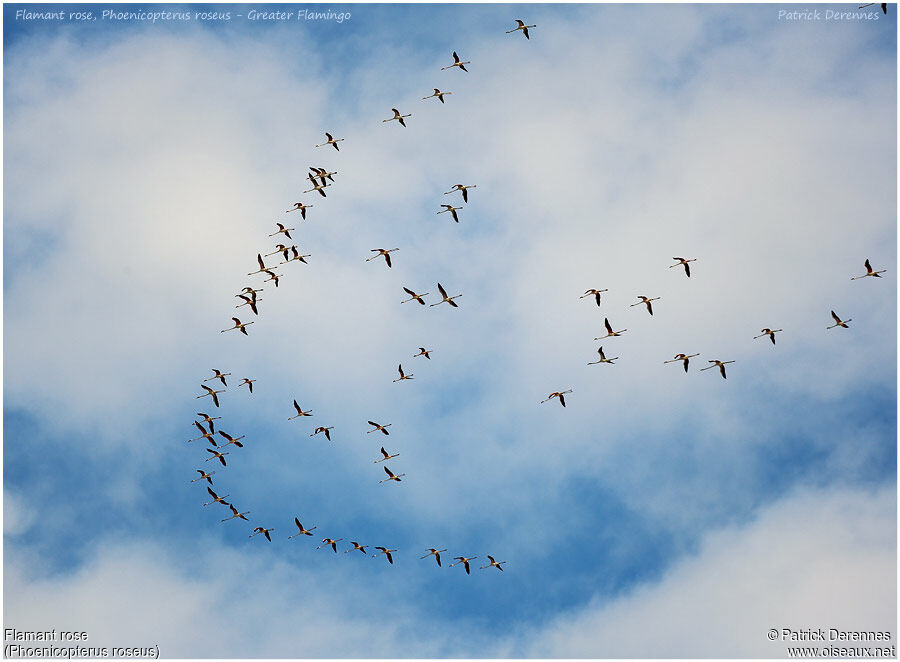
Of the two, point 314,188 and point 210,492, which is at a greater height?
point 314,188

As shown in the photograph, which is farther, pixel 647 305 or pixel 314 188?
pixel 314 188

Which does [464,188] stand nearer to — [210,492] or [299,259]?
[299,259]

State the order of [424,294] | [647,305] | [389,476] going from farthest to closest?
[389,476]
[424,294]
[647,305]

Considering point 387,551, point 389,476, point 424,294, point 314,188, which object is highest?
point 314,188

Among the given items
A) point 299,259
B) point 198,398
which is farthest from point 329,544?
point 299,259

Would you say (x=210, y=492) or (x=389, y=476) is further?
(x=389, y=476)

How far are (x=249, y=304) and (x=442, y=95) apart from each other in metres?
22.6

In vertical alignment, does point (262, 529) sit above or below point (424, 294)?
below

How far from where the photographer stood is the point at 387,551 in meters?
106

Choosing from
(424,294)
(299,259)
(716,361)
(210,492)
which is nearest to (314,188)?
(299,259)

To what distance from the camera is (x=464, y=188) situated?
10219 centimetres

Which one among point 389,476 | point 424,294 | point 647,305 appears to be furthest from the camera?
point 389,476

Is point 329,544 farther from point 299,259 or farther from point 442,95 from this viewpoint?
point 442,95

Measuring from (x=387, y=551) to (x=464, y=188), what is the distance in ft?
98.3
